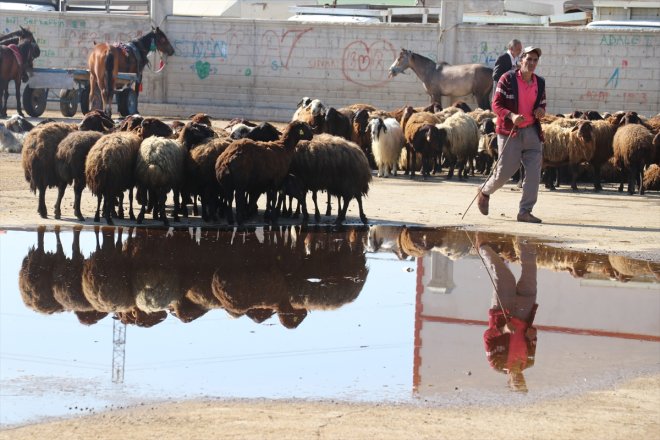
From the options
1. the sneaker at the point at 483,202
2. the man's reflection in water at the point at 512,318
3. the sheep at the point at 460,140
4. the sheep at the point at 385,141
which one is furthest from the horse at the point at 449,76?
the man's reflection in water at the point at 512,318

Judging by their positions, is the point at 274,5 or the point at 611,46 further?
the point at 274,5

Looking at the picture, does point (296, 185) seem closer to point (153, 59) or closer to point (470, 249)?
point (470, 249)

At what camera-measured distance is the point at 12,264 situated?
9.88m

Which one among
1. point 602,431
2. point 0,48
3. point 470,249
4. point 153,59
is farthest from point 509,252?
point 153,59

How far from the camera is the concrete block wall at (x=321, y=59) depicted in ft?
105

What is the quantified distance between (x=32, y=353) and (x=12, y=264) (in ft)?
9.45

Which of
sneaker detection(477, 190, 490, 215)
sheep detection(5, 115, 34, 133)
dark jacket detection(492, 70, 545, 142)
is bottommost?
sneaker detection(477, 190, 490, 215)

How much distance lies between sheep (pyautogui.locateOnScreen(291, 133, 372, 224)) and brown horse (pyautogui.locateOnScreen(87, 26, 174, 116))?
1439 cm

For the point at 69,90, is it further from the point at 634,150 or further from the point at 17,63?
the point at 634,150

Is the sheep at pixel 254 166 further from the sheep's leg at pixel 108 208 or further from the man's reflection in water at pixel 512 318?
the man's reflection in water at pixel 512 318

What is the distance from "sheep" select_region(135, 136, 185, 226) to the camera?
12.2 metres

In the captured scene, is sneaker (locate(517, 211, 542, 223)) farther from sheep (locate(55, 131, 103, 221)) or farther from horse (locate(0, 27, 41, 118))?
horse (locate(0, 27, 41, 118))

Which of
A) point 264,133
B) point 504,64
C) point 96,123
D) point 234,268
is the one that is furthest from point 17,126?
point 234,268

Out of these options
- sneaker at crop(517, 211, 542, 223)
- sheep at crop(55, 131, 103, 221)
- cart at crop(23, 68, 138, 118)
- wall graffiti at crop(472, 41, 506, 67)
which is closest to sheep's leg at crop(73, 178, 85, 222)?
sheep at crop(55, 131, 103, 221)
